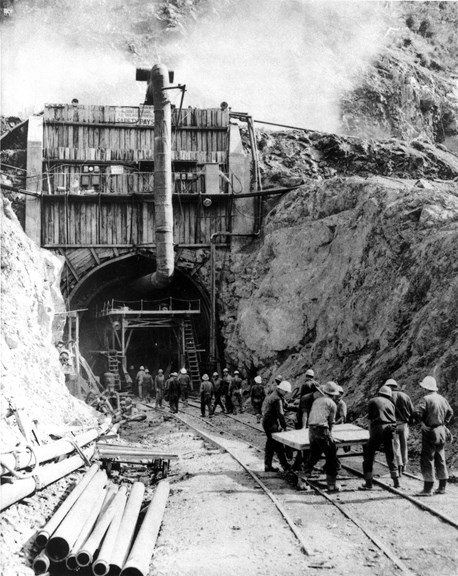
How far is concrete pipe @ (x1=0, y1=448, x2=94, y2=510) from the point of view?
23.3 feet

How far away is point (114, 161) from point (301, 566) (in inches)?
885

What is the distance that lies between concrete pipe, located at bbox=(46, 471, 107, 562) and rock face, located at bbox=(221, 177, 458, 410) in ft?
22.3

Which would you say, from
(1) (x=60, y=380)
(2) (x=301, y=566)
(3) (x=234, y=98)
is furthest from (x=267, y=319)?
(3) (x=234, y=98)

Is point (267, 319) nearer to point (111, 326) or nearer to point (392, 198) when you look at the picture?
point (392, 198)

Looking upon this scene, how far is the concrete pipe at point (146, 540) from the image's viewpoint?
20.0 ft

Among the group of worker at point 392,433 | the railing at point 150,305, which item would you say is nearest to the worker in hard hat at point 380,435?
the group of worker at point 392,433

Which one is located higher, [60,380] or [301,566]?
[60,380]

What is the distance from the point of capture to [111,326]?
91.1 feet

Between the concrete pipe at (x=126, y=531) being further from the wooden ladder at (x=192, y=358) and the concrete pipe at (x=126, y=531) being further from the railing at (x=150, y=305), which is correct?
the railing at (x=150, y=305)

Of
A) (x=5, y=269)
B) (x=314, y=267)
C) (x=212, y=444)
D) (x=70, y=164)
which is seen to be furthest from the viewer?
(x=70, y=164)

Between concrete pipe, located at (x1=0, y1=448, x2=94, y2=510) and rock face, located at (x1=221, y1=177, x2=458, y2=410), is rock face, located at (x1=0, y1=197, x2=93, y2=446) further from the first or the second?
rock face, located at (x1=221, y1=177, x2=458, y2=410)

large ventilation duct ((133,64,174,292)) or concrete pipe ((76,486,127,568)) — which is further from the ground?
large ventilation duct ((133,64,174,292))

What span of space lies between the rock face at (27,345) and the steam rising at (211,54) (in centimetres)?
2791

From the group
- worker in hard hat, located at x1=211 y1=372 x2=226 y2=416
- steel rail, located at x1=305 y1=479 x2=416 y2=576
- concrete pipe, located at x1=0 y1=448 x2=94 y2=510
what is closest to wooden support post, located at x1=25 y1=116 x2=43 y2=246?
worker in hard hat, located at x1=211 y1=372 x2=226 y2=416
